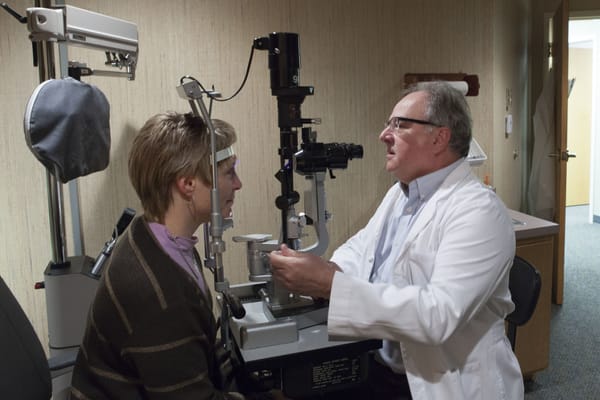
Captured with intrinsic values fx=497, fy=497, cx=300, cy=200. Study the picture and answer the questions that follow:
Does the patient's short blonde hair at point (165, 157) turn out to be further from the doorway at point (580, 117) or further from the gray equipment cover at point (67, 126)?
the doorway at point (580, 117)

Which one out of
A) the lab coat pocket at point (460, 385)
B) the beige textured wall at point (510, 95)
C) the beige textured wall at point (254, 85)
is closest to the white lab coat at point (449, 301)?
the lab coat pocket at point (460, 385)

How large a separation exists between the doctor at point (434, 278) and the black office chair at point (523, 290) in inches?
11.2

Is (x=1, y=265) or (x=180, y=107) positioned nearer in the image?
(x=1, y=265)

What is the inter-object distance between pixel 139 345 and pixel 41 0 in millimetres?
1379

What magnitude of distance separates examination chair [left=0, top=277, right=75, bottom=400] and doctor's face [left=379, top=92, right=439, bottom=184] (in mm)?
999

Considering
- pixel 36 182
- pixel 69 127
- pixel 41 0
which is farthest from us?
pixel 36 182

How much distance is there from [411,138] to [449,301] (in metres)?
0.46

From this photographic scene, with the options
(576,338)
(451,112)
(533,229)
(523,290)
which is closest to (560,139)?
(576,338)

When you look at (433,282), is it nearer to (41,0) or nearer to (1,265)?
(41,0)

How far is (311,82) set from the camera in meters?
2.46

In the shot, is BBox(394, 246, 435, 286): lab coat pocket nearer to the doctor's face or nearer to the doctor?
the doctor

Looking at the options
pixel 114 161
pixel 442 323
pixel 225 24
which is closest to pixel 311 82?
pixel 225 24

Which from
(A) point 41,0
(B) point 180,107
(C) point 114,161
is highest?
(A) point 41,0

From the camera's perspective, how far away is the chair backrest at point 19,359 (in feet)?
3.34
